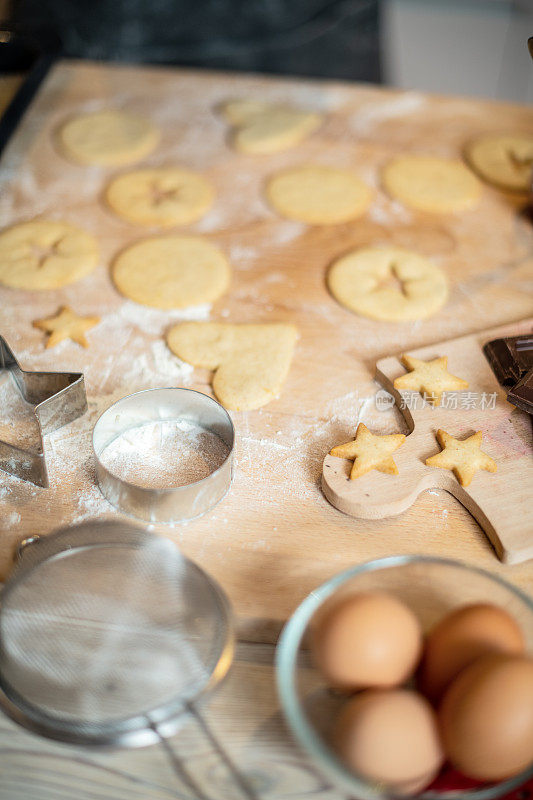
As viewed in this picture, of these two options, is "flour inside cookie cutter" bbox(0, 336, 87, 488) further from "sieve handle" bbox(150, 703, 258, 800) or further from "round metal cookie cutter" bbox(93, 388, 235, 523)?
"sieve handle" bbox(150, 703, 258, 800)

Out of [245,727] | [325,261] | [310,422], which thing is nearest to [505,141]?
[325,261]

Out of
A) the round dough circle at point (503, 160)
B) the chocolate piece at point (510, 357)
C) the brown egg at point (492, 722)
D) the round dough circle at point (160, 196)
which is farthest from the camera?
the round dough circle at point (503, 160)

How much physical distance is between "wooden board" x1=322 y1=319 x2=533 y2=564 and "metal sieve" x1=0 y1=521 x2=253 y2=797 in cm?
23

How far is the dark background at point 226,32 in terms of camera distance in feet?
6.53

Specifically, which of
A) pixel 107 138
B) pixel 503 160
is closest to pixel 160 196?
pixel 107 138

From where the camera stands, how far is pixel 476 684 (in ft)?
1.90

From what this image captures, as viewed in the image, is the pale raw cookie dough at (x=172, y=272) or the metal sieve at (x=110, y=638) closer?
the metal sieve at (x=110, y=638)

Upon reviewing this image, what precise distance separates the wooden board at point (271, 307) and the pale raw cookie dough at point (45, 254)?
2 cm

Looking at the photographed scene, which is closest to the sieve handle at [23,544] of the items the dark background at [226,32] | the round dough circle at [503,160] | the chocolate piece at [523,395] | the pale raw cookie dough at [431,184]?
the chocolate piece at [523,395]

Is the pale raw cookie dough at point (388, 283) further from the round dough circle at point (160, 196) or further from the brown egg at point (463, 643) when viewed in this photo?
the brown egg at point (463, 643)

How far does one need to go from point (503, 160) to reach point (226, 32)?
3.43 ft

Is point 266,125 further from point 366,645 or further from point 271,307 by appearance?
point 366,645

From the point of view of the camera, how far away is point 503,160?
4.74 ft

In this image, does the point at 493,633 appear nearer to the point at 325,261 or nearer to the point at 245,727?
the point at 245,727
